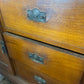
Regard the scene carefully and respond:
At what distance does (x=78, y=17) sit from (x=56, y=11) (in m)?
0.07

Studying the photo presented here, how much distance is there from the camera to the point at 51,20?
1.08 ft

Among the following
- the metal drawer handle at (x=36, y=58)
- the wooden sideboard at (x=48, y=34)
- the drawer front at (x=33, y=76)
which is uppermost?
the wooden sideboard at (x=48, y=34)

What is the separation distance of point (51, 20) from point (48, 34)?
0.06 metres

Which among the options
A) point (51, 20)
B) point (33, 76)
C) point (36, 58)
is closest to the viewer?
point (51, 20)

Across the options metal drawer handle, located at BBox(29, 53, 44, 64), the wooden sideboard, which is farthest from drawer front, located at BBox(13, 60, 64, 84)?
metal drawer handle, located at BBox(29, 53, 44, 64)

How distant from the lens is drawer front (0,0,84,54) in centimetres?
29

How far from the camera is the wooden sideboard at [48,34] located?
30 centimetres

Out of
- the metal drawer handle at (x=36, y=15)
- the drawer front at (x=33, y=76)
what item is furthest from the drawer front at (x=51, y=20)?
the drawer front at (x=33, y=76)

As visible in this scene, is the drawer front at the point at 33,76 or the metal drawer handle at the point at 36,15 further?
the drawer front at the point at 33,76

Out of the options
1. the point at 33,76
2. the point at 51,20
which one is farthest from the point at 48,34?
the point at 33,76

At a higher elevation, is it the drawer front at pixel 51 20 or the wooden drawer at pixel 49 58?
the drawer front at pixel 51 20

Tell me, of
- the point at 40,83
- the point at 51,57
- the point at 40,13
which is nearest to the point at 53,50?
the point at 51,57

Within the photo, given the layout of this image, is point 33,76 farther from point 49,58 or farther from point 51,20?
point 51,20

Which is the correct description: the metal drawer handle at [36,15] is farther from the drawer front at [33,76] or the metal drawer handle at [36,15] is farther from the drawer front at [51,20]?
the drawer front at [33,76]
